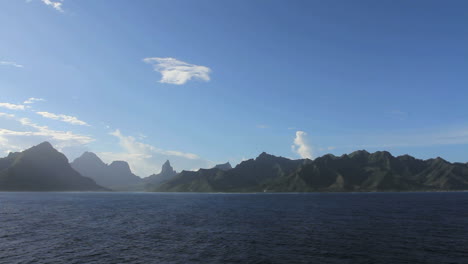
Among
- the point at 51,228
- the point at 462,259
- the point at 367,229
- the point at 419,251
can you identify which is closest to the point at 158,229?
the point at 51,228

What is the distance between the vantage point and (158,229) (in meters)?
81.8

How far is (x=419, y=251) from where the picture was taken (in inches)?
2135

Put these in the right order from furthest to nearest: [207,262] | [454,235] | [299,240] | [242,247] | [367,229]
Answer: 1. [367,229]
2. [454,235]
3. [299,240]
4. [242,247]
5. [207,262]

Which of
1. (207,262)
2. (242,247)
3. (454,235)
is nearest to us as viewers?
(207,262)

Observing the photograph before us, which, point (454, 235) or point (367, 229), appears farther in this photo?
point (367, 229)

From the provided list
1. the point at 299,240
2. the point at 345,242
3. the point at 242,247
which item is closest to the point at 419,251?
the point at 345,242

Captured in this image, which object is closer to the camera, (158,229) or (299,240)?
(299,240)

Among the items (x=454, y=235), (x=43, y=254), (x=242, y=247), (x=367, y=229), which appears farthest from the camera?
(x=367, y=229)

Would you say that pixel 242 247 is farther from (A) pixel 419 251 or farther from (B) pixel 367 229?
(B) pixel 367 229

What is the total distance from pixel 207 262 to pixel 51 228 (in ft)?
184

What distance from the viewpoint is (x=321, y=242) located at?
62.3 meters

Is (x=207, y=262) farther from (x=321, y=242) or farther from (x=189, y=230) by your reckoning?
(x=189, y=230)

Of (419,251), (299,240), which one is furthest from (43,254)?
(419,251)

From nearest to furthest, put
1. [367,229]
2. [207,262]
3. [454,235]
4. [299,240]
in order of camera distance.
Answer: [207,262] → [299,240] → [454,235] → [367,229]
